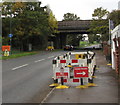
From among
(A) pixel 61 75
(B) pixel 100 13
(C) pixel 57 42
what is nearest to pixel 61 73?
(A) pixel 61 75

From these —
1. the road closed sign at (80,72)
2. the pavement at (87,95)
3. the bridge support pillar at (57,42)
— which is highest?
the bridge support pillar at (57,42)

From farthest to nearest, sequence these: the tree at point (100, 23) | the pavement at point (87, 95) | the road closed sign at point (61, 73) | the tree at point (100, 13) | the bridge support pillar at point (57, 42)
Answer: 1. the bridge support pillar at point (57, 42)
2. the tree at point (100, 13)
3. the tree at point (100, 23)
4. the road closed sign at point (61, 73)
5. the pavement at point (87, 95)

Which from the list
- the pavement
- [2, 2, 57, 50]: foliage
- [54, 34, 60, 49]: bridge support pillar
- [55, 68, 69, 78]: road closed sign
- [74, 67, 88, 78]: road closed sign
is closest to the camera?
the pavement

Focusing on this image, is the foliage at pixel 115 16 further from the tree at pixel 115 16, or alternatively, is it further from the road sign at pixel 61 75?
the road sign at pixel 61 75

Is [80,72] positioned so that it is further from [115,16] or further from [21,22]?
[21,22]

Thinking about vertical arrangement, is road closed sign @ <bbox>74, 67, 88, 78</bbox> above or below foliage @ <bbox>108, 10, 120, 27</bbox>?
below

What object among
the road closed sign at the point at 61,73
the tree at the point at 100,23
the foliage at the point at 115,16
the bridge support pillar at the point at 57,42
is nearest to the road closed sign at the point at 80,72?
the road closed sign at the point at 61,73

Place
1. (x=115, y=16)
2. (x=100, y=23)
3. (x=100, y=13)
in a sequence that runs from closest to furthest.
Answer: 1. (x=115, y=16)
2. (x=100, y=23)
3. (x=100, y=13)

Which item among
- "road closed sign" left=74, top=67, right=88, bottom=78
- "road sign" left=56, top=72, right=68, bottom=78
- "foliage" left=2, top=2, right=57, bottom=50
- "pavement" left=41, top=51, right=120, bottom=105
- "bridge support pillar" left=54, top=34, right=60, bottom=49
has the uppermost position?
"foliage" left=2, top=2, right=57, bottom=50

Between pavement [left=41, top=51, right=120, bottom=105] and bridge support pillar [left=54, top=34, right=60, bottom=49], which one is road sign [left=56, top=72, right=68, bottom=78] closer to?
pavement [left=41, top=51, right=120, bottom=105]

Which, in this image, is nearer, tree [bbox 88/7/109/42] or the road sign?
the road sign

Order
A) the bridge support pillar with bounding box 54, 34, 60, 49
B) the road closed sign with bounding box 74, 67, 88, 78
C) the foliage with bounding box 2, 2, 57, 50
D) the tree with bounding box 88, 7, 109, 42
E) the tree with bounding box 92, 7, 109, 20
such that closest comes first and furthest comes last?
the road closed sign with bounding box 74, 67, 88, 78, the foliage with bounding box 2, 2, 57, 50, the tree with bounding box 88, 7, 109, 42, the tree with bounding box 92, 7, 109, 20, the bridge support pillar with bounding box 54, 34, 60, 49

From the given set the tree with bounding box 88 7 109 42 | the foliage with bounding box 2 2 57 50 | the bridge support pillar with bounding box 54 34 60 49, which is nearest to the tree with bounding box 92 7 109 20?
the tree with bounding box 88 7 109 42

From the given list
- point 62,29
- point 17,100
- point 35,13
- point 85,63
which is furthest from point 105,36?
point 17,100
